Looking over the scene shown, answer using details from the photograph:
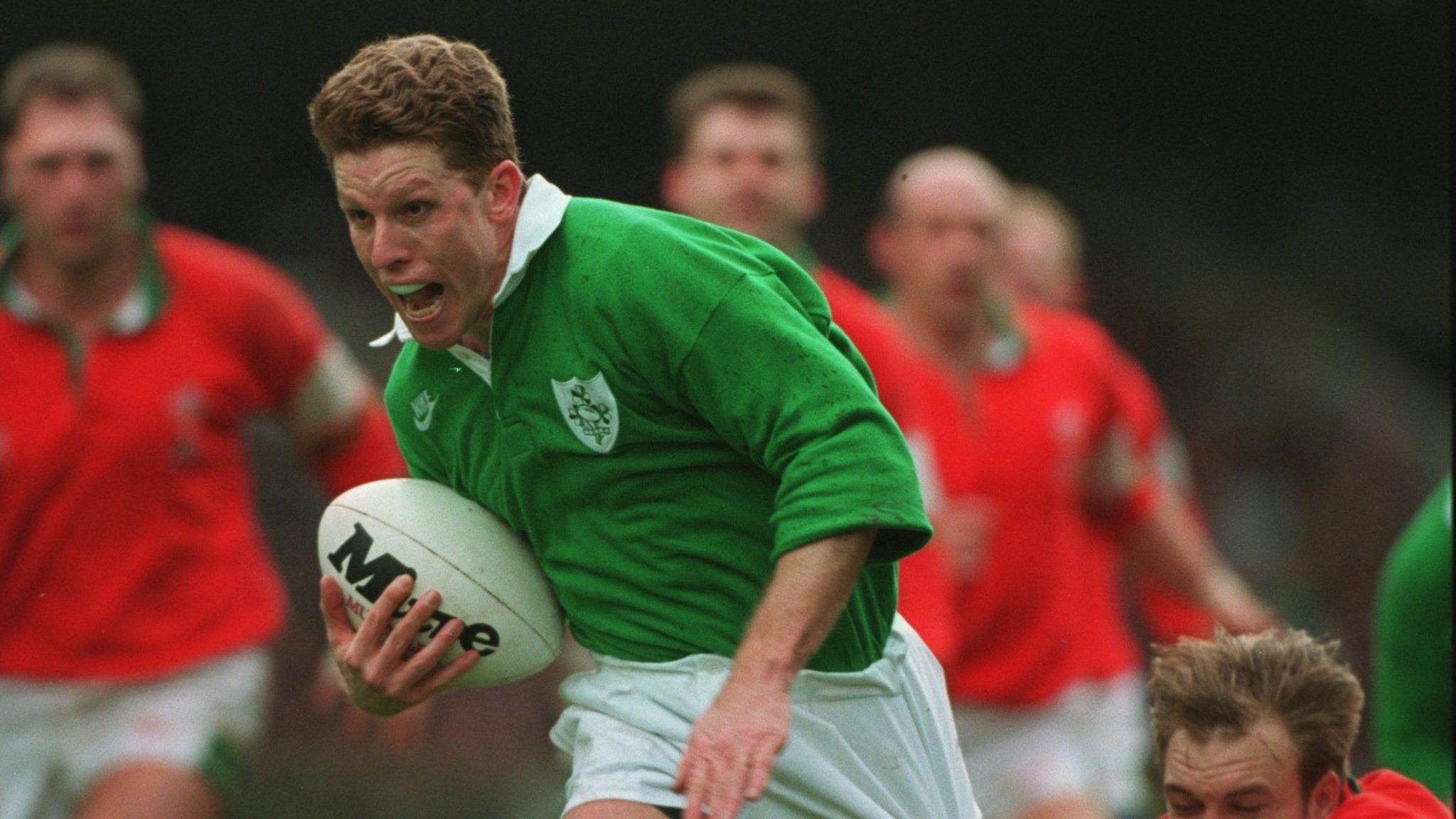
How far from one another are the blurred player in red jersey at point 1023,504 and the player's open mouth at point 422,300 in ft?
12.5

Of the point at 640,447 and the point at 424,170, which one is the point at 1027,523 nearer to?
the point at 640,447

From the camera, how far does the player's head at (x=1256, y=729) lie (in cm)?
387

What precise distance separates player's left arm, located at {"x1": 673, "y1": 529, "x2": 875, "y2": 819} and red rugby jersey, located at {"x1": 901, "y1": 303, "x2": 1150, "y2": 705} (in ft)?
13.4

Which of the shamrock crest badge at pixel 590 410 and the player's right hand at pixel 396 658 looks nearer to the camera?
the shamrock crest badge at pixel 590 410

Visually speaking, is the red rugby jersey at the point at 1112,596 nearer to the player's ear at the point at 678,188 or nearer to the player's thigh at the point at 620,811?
the player's ear at the point at 678,188

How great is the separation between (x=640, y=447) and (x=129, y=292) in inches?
139

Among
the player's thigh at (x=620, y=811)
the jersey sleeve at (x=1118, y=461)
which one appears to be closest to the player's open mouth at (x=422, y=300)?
the player's thigh at (x=620, y=811)

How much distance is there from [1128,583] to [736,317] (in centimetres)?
1083

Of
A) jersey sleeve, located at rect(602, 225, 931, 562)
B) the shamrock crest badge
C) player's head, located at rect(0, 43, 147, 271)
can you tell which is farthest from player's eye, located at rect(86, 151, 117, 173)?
jersey sleeve, located at rect(602, 225, 931, 562)

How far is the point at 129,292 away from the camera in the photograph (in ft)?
22.0

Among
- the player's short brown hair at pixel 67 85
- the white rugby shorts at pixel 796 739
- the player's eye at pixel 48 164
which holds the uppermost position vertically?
the white rugby shorts at pixel 796 739

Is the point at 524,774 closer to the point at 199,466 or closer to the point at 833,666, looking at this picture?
the point at 199,466

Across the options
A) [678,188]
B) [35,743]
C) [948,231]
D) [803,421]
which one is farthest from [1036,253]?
[803,421]

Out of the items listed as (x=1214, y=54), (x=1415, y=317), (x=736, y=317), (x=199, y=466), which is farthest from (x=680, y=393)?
(x=1415, y=317)
